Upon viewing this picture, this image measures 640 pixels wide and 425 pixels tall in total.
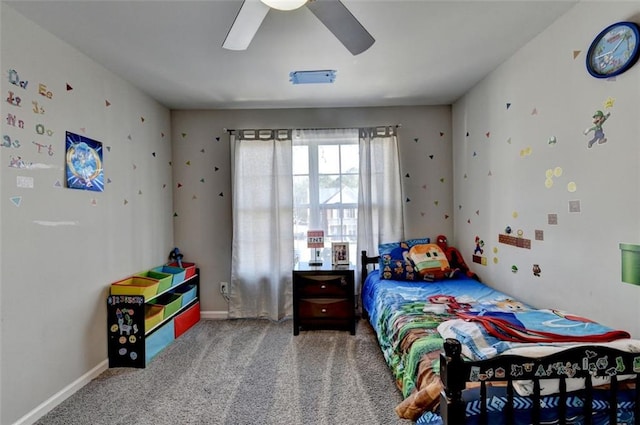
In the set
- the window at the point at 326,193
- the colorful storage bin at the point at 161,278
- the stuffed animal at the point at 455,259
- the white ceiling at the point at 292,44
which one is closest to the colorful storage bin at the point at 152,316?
the colorful storage bin at the point at 161,278

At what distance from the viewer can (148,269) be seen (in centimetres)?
303

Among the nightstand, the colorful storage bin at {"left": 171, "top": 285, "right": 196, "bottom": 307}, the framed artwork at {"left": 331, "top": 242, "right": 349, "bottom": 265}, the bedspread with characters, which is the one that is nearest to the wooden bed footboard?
the bedspread with characters

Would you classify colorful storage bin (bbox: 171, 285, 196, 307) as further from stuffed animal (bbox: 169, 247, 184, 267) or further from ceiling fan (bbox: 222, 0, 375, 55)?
ceiling fan (bbox: 222, 0, 375, 55)

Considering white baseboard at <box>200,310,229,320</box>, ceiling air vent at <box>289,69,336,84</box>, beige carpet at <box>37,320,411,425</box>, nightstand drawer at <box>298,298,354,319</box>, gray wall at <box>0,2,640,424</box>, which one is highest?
ceiling air vent at <box>289,69,336,84</box>

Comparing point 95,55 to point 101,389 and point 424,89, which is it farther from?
point 424,89

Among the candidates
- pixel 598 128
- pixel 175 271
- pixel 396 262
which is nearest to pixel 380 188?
pixel 396 262

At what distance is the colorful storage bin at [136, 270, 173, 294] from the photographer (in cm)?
271

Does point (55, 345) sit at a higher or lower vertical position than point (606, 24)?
lower

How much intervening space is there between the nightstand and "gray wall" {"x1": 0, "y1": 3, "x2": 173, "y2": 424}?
1.53 meters

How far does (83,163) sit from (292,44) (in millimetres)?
1712

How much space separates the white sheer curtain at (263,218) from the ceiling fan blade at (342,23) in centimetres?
177

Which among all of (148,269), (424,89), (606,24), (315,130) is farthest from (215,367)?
(606,24)

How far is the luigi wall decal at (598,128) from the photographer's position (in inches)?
63.6

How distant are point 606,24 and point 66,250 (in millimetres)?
3425
